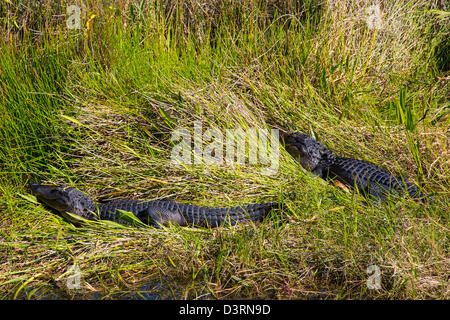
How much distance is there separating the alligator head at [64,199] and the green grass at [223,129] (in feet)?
0.29

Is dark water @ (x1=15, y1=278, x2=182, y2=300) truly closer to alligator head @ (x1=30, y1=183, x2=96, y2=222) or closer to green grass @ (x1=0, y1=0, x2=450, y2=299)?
green grass @ (x1=0, y1=0, x2=450, y2=299)

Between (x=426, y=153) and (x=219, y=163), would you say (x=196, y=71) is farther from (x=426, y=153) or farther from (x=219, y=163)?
(x=426, y=153)

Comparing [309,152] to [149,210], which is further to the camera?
[309,152]

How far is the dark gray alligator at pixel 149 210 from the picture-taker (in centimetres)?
338

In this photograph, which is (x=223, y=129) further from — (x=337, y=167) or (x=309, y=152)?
(x=337, y=167)

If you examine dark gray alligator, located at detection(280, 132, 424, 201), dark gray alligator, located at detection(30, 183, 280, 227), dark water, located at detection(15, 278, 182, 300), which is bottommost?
dark water, located at detection(15, 278, 182, 300)

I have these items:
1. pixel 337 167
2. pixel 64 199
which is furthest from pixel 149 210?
pixel 337 167

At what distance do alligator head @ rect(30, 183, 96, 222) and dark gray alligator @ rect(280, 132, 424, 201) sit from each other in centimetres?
170

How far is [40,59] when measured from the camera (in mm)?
4496

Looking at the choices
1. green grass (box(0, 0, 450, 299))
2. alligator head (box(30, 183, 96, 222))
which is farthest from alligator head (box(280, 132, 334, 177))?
alligator head (box(30, 183, 96, 222))

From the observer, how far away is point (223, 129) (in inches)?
155

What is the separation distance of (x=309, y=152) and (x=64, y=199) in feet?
6.59

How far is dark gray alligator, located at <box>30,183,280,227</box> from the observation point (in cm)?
338

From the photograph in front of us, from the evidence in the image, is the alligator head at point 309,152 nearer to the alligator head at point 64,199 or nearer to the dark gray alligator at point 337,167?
the dark gray alligator at point 337,167
